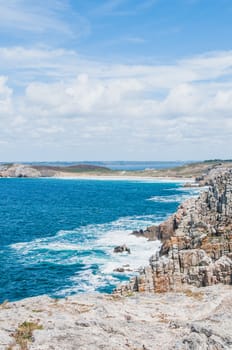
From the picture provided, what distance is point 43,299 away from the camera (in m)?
24.3

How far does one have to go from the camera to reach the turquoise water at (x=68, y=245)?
50625 mm

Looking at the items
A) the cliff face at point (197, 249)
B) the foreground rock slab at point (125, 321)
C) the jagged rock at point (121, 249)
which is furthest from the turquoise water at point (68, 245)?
the foreground rock slab at point (125, 321)

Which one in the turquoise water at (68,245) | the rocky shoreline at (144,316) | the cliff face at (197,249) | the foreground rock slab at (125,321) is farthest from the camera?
the turquoise water at (68,245)

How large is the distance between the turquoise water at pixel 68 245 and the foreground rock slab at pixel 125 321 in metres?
23.1

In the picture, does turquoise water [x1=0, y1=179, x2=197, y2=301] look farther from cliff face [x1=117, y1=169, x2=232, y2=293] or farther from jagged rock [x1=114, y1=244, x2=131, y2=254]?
cliff face [x1=117, y1=169, x2=232, y2=293]

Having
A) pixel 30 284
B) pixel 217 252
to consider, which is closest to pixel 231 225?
pixel 217 252

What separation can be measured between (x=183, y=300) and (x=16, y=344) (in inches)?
459

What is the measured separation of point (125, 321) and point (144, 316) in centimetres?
195

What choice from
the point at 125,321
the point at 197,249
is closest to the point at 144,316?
the point at 125,321

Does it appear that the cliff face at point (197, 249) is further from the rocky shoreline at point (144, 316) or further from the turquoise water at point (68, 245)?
the turquoise water at point (68, 245)

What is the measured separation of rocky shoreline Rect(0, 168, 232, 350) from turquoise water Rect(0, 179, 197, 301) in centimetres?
1528

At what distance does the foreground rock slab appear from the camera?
16750mm

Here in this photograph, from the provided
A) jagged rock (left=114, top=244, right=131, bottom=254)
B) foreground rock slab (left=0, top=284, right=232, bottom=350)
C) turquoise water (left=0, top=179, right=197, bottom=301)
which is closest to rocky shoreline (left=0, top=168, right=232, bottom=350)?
foreground rock slab (left=0, top=284, right=232, bottom=350)

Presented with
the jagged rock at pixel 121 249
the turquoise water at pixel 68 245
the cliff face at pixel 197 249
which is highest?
the cliff face at pixel 197 249
